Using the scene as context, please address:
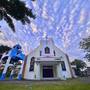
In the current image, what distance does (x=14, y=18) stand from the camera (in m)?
16.7

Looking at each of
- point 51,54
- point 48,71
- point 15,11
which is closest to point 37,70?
point 48,71

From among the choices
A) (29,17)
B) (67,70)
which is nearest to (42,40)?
(67,70)

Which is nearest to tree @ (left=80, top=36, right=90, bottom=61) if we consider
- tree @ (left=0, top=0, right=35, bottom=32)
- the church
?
the church

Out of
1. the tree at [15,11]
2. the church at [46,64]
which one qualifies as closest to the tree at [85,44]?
the church at [46,64]

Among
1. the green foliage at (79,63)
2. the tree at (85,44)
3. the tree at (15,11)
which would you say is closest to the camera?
the tree at (15,11)

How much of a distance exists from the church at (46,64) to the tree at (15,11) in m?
40.7

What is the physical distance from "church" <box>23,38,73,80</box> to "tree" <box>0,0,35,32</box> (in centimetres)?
4074

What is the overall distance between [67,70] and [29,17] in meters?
45.1

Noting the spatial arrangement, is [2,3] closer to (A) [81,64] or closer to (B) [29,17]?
(B) [29,17]

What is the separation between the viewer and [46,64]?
196ft

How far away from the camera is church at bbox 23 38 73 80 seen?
57.7 metres

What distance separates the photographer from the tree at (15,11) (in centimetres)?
1608

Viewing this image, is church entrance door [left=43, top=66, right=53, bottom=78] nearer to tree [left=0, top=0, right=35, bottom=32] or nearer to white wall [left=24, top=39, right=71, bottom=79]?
white wall [left=24, top=39, right=71, bottom=79]

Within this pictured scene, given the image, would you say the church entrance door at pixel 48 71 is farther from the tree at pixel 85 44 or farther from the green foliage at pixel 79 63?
the green foliage at pixel 79 63
